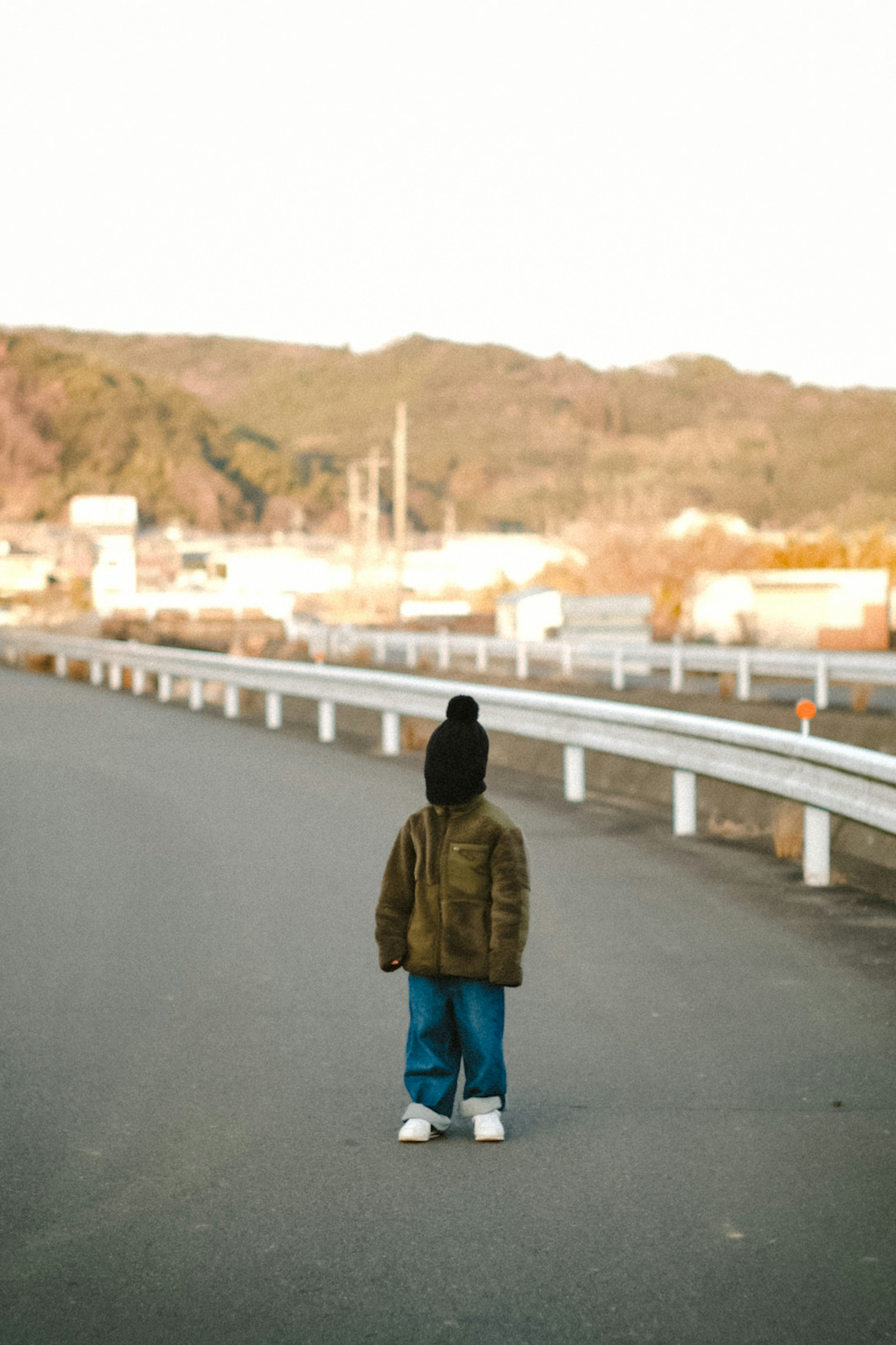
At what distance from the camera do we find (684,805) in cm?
1234

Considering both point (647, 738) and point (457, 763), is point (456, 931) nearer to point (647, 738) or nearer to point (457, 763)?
point (457, 763)

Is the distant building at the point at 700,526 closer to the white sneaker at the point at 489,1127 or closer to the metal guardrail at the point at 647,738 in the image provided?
the metal guardrail at the point at 647,738

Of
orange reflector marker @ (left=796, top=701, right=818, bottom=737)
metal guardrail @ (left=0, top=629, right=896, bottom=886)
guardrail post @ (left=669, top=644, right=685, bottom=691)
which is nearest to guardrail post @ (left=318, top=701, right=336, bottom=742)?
metal guardrail @ (left=0, top=629, right=896, bottom=886)

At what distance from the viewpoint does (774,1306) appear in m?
3.91

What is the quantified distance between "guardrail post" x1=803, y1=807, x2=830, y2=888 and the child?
508 cm

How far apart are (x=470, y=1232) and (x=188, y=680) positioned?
32.0 metres

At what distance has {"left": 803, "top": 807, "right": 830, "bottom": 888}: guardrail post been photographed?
33.1 feet

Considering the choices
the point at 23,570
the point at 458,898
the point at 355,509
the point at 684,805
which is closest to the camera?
the point at 458,898

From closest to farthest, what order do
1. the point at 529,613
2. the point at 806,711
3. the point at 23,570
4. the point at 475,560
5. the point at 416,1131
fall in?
the point at 416,1131 < the point at 806,711 < the point at 529,613 < the point at 475,560 < the point at 23,570

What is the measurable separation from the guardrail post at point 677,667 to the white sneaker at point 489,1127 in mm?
23139

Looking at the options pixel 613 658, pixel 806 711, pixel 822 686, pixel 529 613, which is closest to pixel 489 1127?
pixel 806 711

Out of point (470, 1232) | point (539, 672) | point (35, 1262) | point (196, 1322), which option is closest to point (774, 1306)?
point (470, 1232)

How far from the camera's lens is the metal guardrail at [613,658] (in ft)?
84.2

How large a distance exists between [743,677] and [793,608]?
2150cm
